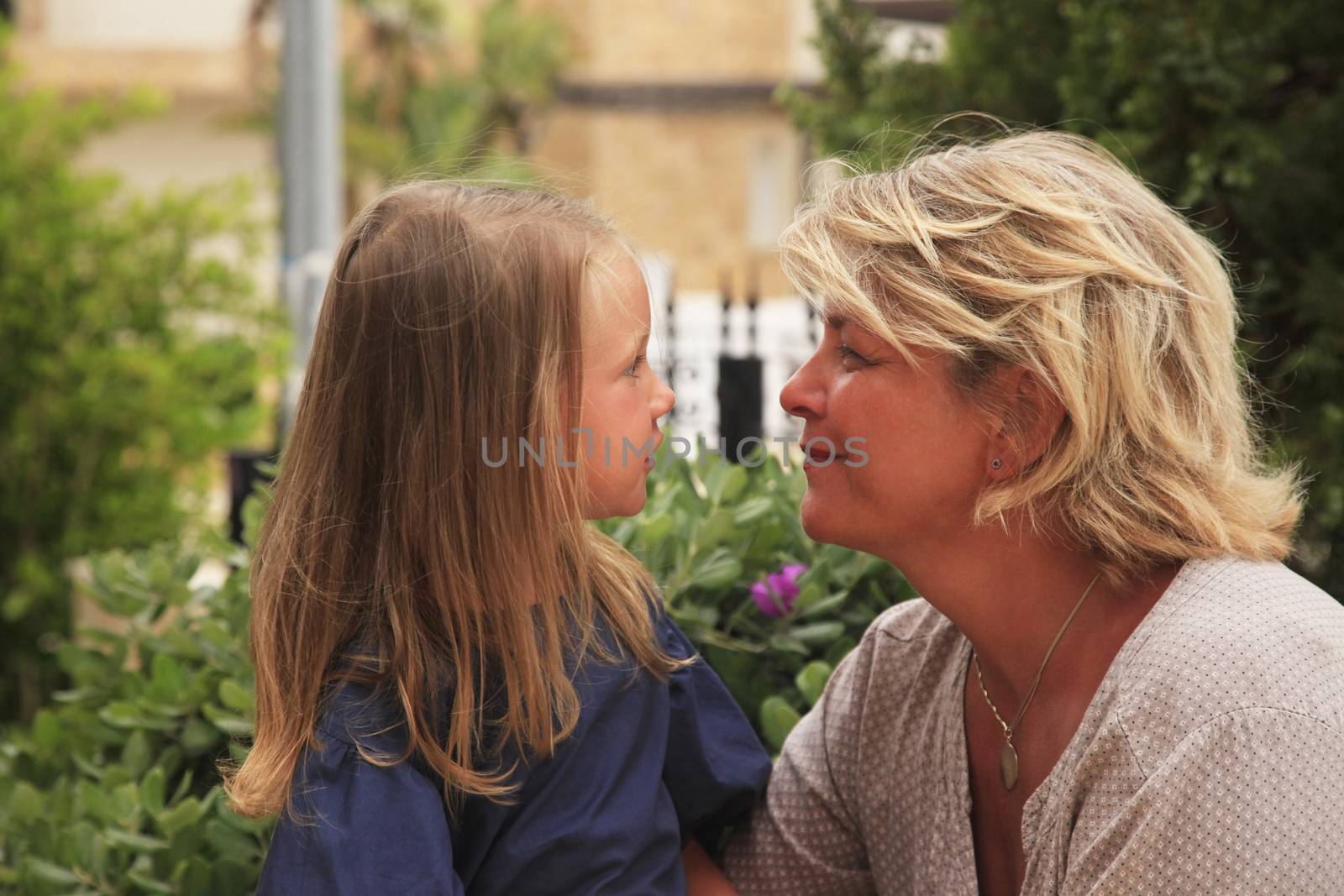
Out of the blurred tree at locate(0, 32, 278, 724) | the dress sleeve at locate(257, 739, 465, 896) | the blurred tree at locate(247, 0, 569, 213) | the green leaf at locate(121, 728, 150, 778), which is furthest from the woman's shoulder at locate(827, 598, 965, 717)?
the blurred tree at locate(247, 0, 569, 213)

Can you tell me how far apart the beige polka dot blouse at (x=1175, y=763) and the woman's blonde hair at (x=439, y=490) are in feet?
1.48

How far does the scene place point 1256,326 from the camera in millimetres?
3494

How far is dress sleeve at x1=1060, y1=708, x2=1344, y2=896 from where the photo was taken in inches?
55.5

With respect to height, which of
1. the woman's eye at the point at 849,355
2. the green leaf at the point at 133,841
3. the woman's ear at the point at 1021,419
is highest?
the woman's eye at the point at 849,355

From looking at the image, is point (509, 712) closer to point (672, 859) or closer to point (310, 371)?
point (672, 859)

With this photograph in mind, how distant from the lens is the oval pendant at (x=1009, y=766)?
5.84 feet

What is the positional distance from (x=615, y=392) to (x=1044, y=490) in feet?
1.74

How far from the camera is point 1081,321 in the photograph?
5.42 ft

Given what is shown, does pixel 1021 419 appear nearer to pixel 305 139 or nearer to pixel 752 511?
pixel 752 511

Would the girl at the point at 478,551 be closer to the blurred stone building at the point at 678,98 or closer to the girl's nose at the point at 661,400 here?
the girl's nose at the point at 661,400

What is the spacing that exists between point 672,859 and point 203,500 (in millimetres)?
4254

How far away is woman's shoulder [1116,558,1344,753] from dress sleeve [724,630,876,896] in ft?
1.56

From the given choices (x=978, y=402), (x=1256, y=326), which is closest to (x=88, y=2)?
(x=1256, y=326)

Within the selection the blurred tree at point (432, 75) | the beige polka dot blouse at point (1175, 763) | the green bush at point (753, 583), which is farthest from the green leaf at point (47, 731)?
the blurred tree at point (432, 75)
